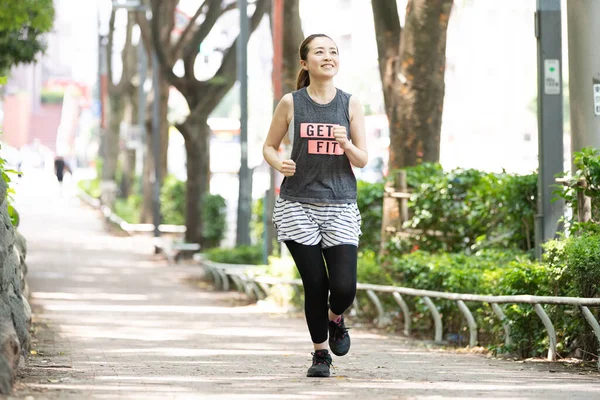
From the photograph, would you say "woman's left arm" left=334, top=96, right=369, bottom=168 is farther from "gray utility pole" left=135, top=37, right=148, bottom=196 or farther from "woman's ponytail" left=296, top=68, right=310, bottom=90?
"gray utility pole" left=135, top=37, right=148, bottom=196

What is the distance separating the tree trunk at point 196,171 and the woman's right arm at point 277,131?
67.6 ft

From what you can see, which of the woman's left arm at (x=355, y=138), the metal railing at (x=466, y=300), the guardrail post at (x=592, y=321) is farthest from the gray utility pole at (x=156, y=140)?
the woman's left arm at (x=355, y=138)

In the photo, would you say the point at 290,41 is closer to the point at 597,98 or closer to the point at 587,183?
the point at 597,98

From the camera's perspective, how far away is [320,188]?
7.24 m

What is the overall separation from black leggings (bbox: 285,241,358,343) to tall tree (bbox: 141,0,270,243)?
20.5 meters

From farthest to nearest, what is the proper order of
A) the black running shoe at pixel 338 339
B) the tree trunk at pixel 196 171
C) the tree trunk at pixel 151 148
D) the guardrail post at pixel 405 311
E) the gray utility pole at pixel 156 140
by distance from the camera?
the tree trunk at pixel 151 148
the gray utility pole at pixel 156 140
the tree trunk at pixel 196 171
the guardrail post at pixel 405 311
the black running shoe at pixel 338 339

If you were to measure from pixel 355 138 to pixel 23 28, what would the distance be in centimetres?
1251

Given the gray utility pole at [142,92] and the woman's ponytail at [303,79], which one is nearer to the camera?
the woman's ponytail at [303,79]

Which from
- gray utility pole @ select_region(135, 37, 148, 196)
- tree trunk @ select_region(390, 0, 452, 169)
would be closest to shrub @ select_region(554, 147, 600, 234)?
tree trunk @ select_region(390, 0, 452, 169)

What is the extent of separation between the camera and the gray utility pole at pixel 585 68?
33.3 ft

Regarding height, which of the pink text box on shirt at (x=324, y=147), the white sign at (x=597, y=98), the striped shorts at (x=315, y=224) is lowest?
the striped shorts at (x=315, y=224)

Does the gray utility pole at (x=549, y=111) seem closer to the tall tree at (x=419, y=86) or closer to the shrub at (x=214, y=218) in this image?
the tall tree at (x=419, y=86)

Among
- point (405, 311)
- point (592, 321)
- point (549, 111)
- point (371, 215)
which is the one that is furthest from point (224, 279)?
point (592, 321)

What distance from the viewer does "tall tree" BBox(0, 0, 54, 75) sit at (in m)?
17.4
